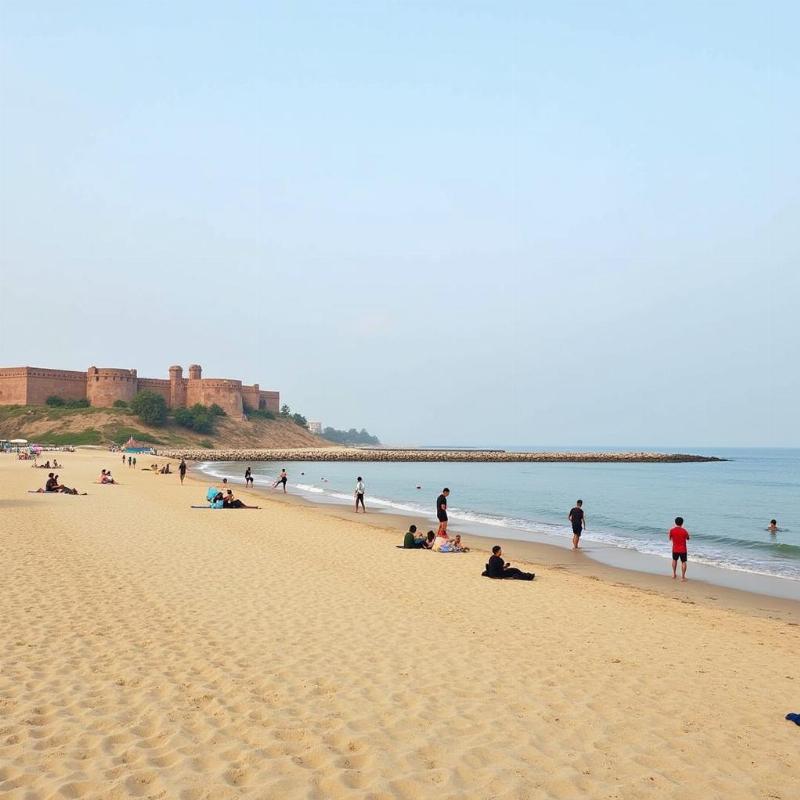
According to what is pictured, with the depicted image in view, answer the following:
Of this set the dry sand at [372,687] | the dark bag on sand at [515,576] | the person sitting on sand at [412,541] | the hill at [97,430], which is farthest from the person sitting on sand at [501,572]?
the hill at [97,430]

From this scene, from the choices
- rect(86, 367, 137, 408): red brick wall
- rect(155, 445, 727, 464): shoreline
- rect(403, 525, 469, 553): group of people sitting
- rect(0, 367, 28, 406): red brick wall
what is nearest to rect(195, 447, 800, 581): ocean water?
rect(403, 525, 469, 553): group of people sitting

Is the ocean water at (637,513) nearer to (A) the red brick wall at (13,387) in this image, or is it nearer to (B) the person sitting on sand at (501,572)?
(B) the person sitting on sand at (501,572)

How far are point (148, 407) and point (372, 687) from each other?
108722mm

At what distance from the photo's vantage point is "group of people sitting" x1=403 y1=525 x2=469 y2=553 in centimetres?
1702

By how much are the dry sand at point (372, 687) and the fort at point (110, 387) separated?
106 metres

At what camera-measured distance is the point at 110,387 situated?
110312mm

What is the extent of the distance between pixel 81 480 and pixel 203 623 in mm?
31793

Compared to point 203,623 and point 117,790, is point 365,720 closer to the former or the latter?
point 117,790

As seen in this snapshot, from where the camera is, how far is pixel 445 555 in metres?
16.6

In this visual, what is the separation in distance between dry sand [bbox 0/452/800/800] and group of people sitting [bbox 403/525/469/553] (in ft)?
12.5

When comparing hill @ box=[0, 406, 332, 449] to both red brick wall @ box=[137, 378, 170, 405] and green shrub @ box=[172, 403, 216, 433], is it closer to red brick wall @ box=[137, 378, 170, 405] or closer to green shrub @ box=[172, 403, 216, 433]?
green shrub @ box=[172, 403, 216, 433]

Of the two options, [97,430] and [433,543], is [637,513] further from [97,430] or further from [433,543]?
[97,430]

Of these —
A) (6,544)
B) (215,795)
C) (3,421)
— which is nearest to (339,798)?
(215,795)

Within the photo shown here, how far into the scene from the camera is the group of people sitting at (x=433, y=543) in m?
17.0
